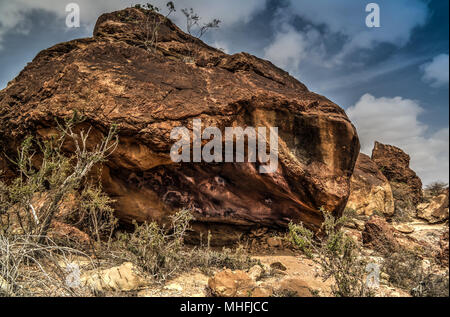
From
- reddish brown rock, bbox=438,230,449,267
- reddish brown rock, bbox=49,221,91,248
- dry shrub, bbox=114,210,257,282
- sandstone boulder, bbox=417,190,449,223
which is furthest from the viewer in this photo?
sandstone boulder, bbox=417,190,449,223

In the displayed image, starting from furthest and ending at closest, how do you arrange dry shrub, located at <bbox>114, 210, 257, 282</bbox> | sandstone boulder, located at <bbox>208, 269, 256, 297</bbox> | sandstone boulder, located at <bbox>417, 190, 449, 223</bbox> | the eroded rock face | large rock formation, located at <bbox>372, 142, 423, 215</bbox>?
1. large rock formation, located at <bbox>372, 142, 423, 215</bbox>
2. the eroded rock face
3. sandstone boulder, located at <bbox>417, 190, 449, 223</bbox>
4. dry shrub, located at <bbox>114, 210, 257, 282</bbox>
5. sandstone boulder, located at <bbox>208, 269, 256, 297</bbox>

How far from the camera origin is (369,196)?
34.8 ft

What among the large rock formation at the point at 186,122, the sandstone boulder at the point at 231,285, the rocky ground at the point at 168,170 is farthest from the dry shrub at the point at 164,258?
the large rock formation at the point at 186,122

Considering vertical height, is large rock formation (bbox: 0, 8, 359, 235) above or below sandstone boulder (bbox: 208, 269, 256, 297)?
above

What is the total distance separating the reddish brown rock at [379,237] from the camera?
5.27 metres

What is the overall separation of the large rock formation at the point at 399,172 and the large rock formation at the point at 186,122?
1006 cm

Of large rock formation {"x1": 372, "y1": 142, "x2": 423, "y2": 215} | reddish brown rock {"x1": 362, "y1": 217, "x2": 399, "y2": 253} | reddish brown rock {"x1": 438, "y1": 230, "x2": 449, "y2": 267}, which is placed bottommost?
reddish brown rock {"x1": 362, "y1": 217, "x2": 399, "y2": 253}

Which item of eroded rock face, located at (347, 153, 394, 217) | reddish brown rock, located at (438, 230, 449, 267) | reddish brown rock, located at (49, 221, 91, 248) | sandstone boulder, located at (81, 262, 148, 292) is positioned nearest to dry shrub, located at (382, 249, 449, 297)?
reddish brown rock, located at (438, 230, 449, 267)

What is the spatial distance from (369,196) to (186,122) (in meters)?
9.19

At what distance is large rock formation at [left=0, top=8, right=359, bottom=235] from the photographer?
4.41 metres

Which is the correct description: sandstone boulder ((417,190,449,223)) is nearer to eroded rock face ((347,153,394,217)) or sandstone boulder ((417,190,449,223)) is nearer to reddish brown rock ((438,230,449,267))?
eroded rock face ((347,153,394,217))

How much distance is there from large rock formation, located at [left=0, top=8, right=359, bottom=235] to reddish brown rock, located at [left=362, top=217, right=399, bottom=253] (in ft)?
4.13
